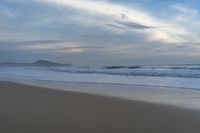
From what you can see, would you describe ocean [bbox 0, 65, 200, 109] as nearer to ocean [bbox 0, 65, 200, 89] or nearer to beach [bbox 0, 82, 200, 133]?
ocean [bbox 0, 65, 200, 89]

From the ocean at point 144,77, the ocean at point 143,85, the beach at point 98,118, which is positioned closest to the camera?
the beach at point 98,118

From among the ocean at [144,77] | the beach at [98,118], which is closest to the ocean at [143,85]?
the ocean at [144,77]

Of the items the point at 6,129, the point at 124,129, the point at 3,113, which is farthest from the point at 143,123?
A: the point at 3,113

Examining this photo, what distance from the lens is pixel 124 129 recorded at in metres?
5.95

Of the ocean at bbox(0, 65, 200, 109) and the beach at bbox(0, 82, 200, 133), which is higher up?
the ocean at bbox(0, 65, 200, 109)

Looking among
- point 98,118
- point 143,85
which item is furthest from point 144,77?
point 98,118

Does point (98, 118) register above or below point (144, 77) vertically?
below

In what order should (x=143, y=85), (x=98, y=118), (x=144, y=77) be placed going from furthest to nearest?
1. (x=144, y=77)
2. (x=143, y=85)
3. (x=98, y=118)

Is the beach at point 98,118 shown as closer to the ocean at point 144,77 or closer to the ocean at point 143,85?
the ocean at point 143,85

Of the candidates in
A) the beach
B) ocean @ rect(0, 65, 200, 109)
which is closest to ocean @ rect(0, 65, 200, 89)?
ocean @ rect(0, 65, 200, 109)

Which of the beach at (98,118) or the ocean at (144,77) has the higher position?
the ocean at (144,77)

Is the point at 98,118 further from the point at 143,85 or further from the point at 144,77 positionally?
the point at 144,77

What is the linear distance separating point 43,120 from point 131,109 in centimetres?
255

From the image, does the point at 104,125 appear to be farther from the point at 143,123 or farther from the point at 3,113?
the point at 3,113
